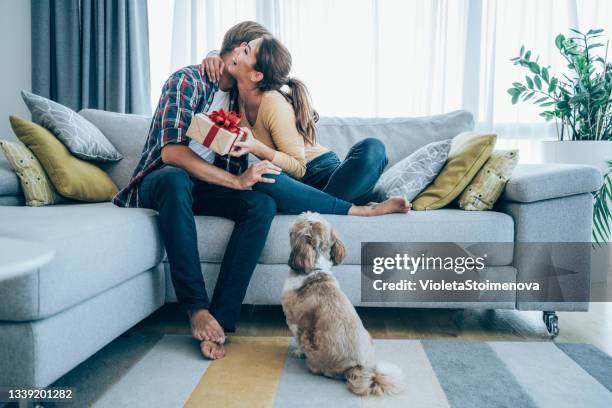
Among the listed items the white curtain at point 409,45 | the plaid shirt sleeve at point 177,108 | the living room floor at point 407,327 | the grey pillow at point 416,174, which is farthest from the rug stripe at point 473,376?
the white curtain at point 409,45

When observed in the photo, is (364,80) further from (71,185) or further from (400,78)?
(71,185)

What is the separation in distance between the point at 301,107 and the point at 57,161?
1023 mm

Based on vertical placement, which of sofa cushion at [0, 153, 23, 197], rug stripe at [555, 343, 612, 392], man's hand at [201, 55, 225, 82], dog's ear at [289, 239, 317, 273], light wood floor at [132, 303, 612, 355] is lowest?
light wood floor at [132, 303, 612, 355]

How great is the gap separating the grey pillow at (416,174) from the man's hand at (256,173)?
1.71 feet

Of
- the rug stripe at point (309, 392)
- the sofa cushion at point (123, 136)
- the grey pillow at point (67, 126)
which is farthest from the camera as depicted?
the sofa cushion at point (123, 136)

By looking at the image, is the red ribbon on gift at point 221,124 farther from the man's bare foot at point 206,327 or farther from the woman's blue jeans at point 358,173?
the man's bare foot at point 206,327

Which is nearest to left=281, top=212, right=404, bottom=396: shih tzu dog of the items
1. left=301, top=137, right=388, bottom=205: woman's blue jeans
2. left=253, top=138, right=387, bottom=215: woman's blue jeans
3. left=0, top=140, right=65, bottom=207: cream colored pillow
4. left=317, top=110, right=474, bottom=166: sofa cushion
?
left=253, top=138, right=387, bottom=215: woman's blue jeans

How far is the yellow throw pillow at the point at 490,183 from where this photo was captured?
196 centimetres

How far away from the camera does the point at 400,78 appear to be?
10.9 ft

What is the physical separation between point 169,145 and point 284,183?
0.44 m

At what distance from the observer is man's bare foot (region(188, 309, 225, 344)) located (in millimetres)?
1625

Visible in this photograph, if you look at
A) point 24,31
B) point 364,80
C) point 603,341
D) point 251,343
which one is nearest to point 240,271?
point 251,343

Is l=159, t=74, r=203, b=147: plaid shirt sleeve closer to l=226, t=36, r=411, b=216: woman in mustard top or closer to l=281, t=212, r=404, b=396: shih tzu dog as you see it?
l=226, t=36, r=411, b=216: woman in mustard top

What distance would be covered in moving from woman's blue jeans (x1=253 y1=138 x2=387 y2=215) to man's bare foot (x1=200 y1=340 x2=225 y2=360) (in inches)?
22.3
